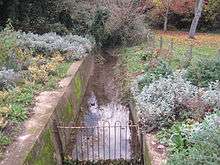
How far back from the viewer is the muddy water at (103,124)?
11.8 m

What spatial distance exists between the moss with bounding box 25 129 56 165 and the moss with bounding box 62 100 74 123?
221cm

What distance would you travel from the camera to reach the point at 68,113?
13625 mm

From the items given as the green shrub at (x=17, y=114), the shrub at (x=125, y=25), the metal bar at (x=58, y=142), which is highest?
the green shrub at (x=17, y=114)

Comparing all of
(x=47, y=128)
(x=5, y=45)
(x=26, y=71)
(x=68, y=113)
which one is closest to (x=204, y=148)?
(x=47, y=128)

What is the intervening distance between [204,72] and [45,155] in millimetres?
5664

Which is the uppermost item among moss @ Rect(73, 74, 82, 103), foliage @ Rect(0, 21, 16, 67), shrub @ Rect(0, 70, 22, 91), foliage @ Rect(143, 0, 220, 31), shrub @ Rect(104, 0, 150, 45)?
shrub @ Rect(0, 70, 22, 91)

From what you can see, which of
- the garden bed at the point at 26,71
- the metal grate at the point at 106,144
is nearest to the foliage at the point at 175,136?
the metal grate at the point at 106,144

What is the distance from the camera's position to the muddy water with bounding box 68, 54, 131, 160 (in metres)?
11.8

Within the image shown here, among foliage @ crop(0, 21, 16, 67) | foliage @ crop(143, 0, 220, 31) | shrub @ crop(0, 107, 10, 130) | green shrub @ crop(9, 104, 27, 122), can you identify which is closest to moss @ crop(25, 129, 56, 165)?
green shrub @ crop(9, 104, 27, 122)

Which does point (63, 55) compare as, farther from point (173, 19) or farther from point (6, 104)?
point (173, 19)

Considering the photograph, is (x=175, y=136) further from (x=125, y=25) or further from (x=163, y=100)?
(x=125, y=25)

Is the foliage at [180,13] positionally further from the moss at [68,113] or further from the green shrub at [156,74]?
the moss at [68,113]

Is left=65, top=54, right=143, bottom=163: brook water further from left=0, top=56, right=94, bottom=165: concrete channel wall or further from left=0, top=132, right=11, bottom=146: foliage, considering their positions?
left=0, top=132, right=11, bottom=146: foliage

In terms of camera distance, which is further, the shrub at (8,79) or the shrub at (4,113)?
the shrub at (8,79)
